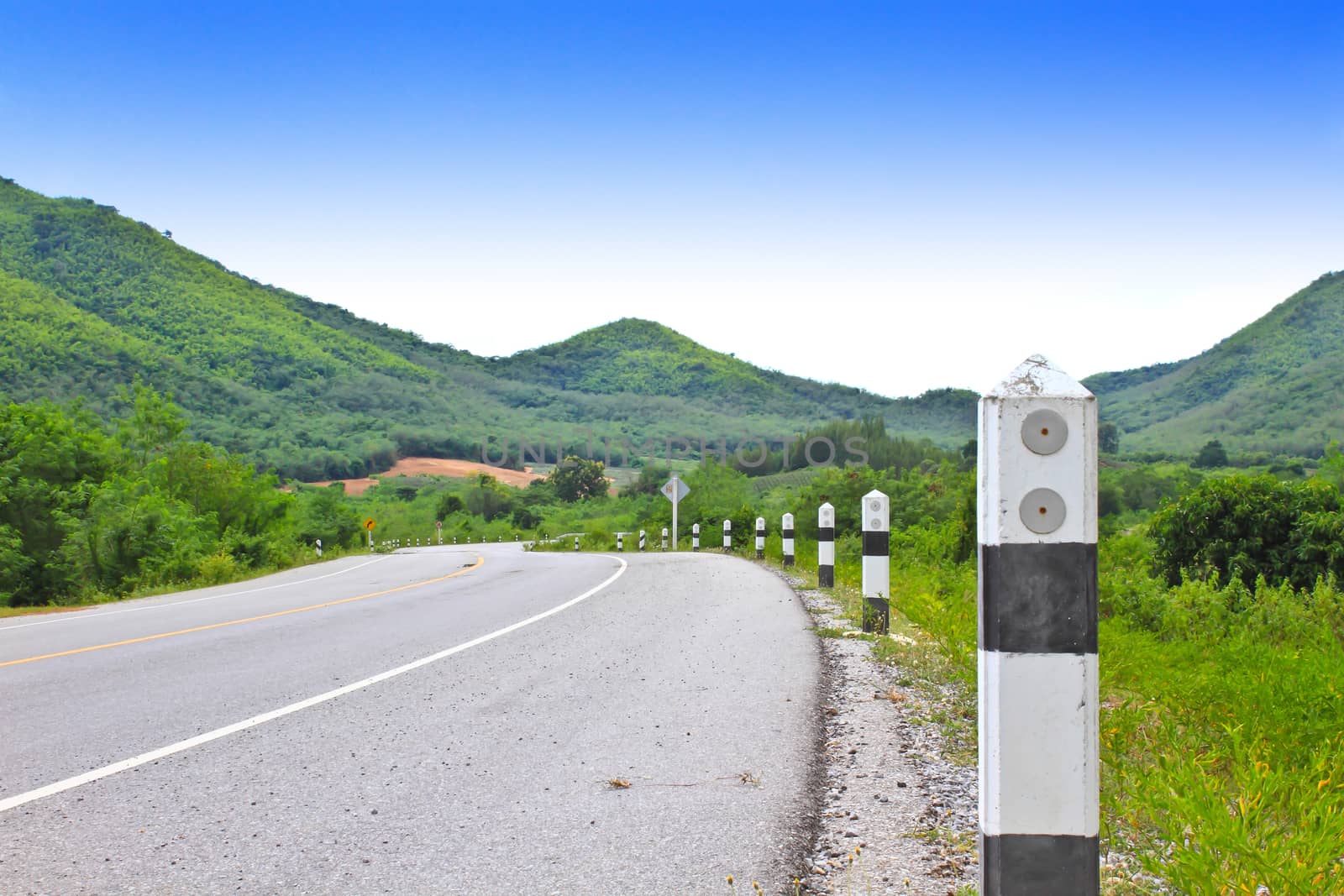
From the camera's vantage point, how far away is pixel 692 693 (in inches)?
215

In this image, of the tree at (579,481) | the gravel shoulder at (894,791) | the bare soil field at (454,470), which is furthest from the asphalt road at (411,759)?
the bare soil field at (454,470)

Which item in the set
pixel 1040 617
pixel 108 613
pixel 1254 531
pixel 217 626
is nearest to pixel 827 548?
pixel 1254 531

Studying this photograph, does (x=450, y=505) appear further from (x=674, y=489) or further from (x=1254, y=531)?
(x=1254, y=531)

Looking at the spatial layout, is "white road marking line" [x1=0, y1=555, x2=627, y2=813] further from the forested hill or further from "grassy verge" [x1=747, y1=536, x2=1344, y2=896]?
the forested hill

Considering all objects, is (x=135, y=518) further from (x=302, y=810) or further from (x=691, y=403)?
(x=691, y=403)

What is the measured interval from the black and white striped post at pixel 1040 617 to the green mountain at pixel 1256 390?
57.1 metres

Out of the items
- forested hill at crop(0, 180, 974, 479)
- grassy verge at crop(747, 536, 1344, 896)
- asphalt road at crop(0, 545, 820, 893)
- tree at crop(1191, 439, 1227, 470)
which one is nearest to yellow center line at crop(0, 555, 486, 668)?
asphalt road at crop(0, 545, 820, 893)

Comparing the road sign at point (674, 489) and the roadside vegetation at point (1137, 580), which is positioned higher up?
the road sign at point (674, 489)

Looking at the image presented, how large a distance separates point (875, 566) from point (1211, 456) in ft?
175

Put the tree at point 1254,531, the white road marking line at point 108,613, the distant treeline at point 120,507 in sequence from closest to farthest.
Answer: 1. the white road marking line at point 108,613
2. the tree at point 1254,531
3. the distant treeline at point 120,507

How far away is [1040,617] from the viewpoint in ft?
6.39

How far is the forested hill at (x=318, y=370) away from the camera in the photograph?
236 feet

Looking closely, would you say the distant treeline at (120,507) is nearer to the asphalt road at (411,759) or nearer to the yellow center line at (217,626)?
the yellow center line at (217,626)

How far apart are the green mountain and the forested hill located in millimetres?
13612
